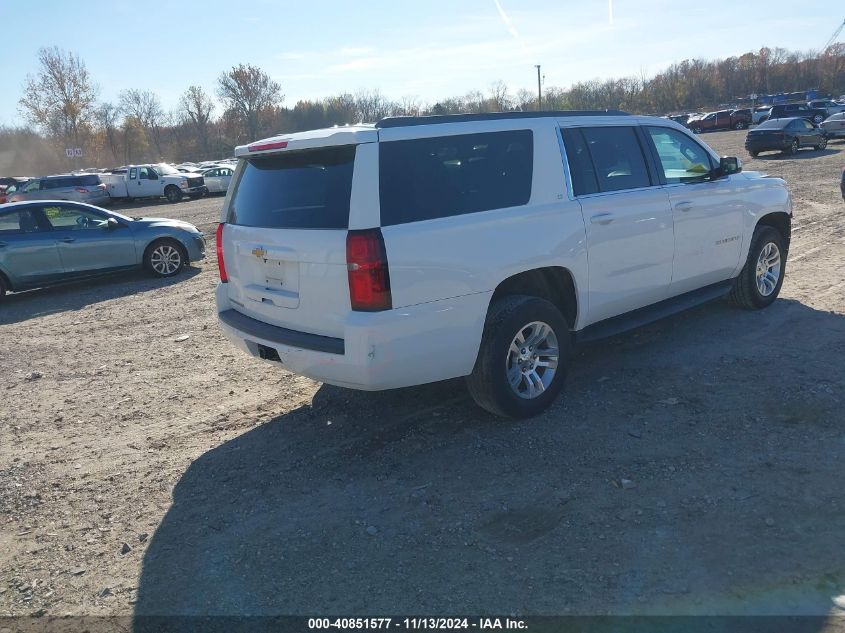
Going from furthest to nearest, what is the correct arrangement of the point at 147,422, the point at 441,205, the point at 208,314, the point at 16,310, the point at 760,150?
the point at 760,150
the point at 16,310
the point at 208,314
the point at 147,422
the point at 441,205

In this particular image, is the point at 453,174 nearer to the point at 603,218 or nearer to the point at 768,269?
the point at 603,218

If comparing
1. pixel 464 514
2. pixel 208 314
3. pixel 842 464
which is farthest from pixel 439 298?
pixel 208 314

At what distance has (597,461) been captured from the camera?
4.29 m

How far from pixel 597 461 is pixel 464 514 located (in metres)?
0.98

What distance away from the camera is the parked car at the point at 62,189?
28547 mm

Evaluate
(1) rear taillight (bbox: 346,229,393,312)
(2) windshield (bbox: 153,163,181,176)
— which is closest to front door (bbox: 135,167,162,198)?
(2) windshield (bbox: 153,163,181,176)

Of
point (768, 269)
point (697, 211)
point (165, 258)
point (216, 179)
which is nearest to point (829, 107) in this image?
point (216, 179)

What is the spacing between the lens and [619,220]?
5.32 metres

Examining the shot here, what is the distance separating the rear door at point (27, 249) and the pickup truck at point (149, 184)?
2271 cm

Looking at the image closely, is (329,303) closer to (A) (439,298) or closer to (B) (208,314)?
(A) (439,298)

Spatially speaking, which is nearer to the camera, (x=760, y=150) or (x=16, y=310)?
(x=16, y=310)

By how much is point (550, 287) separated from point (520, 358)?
0.68m

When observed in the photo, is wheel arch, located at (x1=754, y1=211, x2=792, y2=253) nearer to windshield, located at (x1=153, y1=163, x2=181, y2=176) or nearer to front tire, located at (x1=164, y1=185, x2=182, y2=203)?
front tire, located at (x1=164, y1=185, x2=182, y2=203)

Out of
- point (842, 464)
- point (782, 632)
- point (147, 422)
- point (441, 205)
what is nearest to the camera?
point (782, 632)
